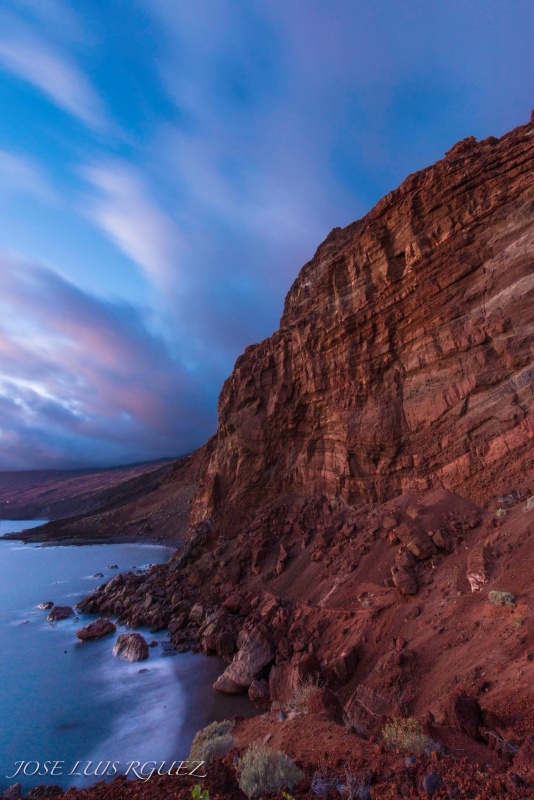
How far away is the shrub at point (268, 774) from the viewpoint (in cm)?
500

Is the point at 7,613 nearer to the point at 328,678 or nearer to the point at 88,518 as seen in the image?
the point at 328,678

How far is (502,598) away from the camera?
8.62 meters

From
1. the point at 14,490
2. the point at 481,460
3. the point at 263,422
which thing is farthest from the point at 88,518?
the point at 14,490

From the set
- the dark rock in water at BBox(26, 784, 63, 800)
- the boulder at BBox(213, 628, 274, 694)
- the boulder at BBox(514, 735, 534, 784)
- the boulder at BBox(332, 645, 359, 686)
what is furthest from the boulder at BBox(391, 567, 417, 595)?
the dark rock in water at BBox(26, 784, 63, 800)

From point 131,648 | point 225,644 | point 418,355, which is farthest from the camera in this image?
point 131,648

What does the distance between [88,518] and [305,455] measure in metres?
77.1

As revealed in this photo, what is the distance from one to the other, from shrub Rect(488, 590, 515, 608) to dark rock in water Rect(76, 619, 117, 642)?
1773 centimetres

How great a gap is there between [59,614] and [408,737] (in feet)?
76.8

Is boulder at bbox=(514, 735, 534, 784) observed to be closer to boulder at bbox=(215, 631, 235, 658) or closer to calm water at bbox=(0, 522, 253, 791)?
calm water at bbox=(0, 522, 253, 791)

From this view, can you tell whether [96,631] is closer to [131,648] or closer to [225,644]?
[131,648]

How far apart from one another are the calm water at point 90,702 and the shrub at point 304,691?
2.17 m

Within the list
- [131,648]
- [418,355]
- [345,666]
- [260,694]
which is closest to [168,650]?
[131,648]

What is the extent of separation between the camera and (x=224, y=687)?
12531mm

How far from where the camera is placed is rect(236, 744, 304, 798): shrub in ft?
16.4
